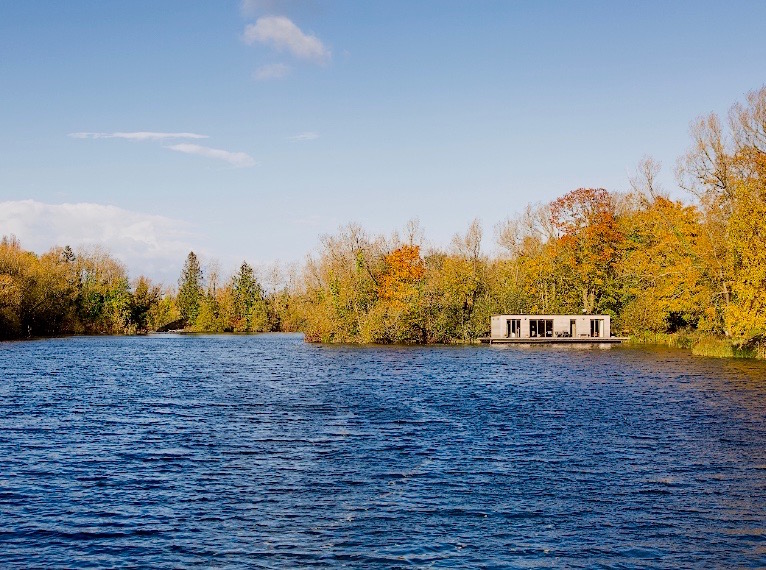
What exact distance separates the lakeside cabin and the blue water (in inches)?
1717

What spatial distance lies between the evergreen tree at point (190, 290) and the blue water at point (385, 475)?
384 ft

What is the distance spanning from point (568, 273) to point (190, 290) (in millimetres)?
97204

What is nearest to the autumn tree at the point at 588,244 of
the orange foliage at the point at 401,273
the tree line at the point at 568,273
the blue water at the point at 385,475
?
the tree line at the point at 568,273

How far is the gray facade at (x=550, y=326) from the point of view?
85125mm

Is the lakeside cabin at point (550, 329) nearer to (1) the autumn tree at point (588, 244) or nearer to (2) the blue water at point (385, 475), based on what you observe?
(1) the autumn tree at point (588, 244)

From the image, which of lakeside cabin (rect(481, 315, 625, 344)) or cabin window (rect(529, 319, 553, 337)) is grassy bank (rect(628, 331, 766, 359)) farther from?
cabin window (rect(529, 319, 553, 337))

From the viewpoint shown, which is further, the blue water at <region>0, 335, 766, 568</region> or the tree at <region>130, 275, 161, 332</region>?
the tree at <region>130, 275, 161, 332</region>

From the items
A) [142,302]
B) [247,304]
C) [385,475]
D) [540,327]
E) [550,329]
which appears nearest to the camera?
[385,475]

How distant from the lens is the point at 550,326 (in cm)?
8731

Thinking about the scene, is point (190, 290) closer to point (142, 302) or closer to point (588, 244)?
point (142, 302)

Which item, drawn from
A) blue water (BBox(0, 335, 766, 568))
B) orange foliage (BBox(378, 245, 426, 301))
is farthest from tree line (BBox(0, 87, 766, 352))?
blue water (BBox(0, 335, 766, 568))

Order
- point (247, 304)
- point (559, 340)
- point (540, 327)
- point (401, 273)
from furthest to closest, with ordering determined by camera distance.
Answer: point (247, 304), point (540, 327), point (401, 273), point (559, 340)

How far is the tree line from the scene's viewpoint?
5719 centimetres

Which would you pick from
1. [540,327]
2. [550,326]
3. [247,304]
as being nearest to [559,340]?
[550,326]
